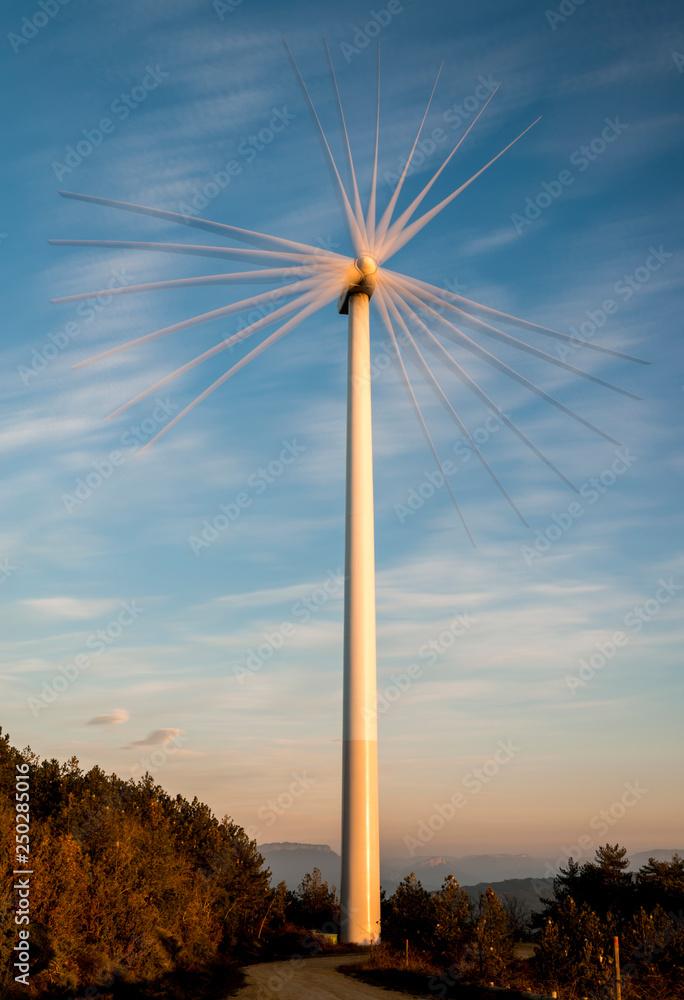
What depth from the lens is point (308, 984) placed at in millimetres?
24922

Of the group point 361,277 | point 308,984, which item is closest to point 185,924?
point 308,984

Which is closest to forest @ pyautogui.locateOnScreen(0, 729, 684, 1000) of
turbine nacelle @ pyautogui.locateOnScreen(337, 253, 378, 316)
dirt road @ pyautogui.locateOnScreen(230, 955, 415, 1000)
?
dirt road @ pyautogui.locateOnScreen(230, 955, 415, 1000)

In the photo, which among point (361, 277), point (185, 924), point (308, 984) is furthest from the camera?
point (361, 277)

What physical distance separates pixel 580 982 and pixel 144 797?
1093 inches

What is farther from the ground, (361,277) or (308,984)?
(361,277)

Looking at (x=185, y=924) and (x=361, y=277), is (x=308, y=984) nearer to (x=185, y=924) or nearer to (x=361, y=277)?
A: (x=185, y=924)

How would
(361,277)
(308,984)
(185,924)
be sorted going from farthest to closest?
(361,277) → (185,924) → (308,984)

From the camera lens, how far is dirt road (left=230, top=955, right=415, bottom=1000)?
23.2m

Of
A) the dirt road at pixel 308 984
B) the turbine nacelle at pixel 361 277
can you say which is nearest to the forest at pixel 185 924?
the dirt road at pixel 308 984

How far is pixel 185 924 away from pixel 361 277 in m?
29.3

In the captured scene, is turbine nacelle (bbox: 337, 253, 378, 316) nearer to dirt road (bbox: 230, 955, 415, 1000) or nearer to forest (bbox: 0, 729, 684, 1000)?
forest (bbox: 0, 729, 684, 1000)

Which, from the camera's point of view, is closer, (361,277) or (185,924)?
(185,924)

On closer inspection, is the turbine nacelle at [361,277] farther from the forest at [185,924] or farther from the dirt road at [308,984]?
the dirt road at [308,984]

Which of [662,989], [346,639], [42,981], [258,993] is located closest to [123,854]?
[42,981]
